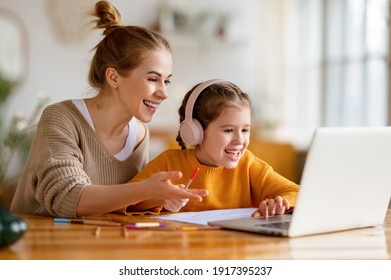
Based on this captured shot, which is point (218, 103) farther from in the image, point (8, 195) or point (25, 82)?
point (25, 82)

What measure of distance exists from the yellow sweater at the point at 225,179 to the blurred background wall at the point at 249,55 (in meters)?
2.92

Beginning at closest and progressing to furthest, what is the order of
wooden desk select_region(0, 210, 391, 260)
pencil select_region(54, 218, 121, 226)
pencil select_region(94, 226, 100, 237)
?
wooden desk select_region(0, 210, 391, 260), pencil select_region(94, 226, 100, 237), pencil select_region(54, 218, 121, 226)

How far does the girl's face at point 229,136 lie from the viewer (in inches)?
60.4

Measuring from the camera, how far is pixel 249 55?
18.9 feet

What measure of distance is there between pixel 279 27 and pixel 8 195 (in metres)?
2.70

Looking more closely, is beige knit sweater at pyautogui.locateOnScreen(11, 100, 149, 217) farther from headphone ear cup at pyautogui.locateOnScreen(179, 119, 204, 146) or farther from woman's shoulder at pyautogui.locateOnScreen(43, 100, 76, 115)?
headphone ear cup at pyautogui.locateOnScreen(179, 119, 204, 146)

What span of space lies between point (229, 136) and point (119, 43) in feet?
1.23

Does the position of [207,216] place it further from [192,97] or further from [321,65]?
[321,65]

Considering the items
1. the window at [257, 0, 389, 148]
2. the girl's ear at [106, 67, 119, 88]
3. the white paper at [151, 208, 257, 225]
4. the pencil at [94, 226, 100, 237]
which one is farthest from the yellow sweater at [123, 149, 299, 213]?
the window at [257, 0, 389, 148]

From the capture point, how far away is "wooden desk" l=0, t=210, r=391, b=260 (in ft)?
3.38

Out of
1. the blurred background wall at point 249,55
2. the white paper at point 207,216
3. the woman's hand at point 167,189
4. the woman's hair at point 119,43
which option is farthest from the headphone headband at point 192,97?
the blurred background wall at point 249,55

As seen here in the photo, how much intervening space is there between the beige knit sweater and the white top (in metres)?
0.01

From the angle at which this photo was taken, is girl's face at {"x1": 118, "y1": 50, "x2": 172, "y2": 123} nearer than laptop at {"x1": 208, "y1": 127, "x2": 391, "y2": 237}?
No
